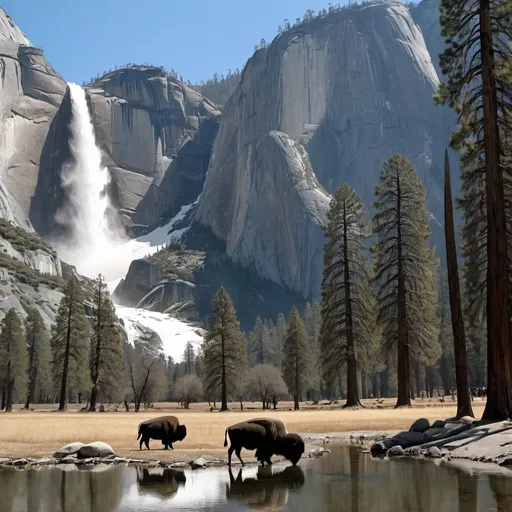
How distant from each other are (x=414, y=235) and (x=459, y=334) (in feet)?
61.2

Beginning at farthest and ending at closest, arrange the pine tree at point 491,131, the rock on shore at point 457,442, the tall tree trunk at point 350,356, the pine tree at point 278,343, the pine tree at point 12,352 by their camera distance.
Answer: the pine tree at point 278,343 → the pine tree at point 12,352 → the tall tree trunk at point 350,356 → the pine tree at point 491,131 → the rock on shore at point 457,442

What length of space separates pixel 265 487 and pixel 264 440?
3727mm

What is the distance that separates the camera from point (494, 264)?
20969 millimetres

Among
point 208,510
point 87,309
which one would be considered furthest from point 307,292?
point 208,510

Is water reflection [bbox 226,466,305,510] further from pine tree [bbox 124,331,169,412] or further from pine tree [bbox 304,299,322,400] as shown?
pine tree [bbox 304,299,322,400]

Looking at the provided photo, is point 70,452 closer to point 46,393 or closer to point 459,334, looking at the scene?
point 459,334

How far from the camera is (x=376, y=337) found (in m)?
51.9

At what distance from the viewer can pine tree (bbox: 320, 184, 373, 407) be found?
46375 millimetres

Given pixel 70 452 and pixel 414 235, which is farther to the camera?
pixel 414 235

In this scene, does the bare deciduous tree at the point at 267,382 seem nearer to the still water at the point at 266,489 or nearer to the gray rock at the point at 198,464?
the gray rock at the point at 198,464

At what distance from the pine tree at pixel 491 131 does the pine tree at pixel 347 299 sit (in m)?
23.3

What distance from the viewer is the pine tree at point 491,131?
20.2 meters

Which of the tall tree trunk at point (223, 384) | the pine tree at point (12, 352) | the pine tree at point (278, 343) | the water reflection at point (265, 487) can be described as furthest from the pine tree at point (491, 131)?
the pine tree at point (278, 343)

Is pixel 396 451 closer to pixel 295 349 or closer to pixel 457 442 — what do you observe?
pixel 457 442
